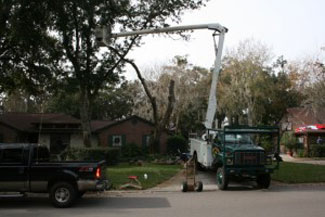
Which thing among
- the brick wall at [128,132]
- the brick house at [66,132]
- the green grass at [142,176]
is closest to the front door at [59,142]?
the brick house at [66,132]

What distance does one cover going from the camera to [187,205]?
11.4 meters

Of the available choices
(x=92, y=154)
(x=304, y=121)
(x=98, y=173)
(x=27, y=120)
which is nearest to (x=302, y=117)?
(x=304, y=121)

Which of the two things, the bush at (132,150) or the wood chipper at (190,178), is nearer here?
the wood chipper at (190,178)

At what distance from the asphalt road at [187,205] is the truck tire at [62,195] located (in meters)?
0.23

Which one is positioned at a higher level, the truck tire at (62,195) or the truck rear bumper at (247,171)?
the truck rear bumper at (247,171)

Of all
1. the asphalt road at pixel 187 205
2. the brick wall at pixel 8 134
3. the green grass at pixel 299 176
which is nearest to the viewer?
the asphalt road at pixel 187 205

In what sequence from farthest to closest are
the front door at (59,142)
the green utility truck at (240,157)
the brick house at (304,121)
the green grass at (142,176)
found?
the brick house at (304,121), the front door at (59,142), the green grass at (142,176), the green utility truck at (240,157)

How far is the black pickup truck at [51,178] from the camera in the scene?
11438 millimetres

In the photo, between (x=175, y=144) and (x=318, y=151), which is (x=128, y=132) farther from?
(x=318, y=151)

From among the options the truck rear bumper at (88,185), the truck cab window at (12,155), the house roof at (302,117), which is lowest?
the truck rear bumper at (88,185)

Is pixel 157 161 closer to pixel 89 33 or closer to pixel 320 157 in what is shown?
pixel 89 33

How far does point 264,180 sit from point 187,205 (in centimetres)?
545

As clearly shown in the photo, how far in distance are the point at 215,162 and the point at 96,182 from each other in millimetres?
6459

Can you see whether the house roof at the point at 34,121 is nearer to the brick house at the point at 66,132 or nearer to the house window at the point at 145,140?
the brick house at the point at 66,132
